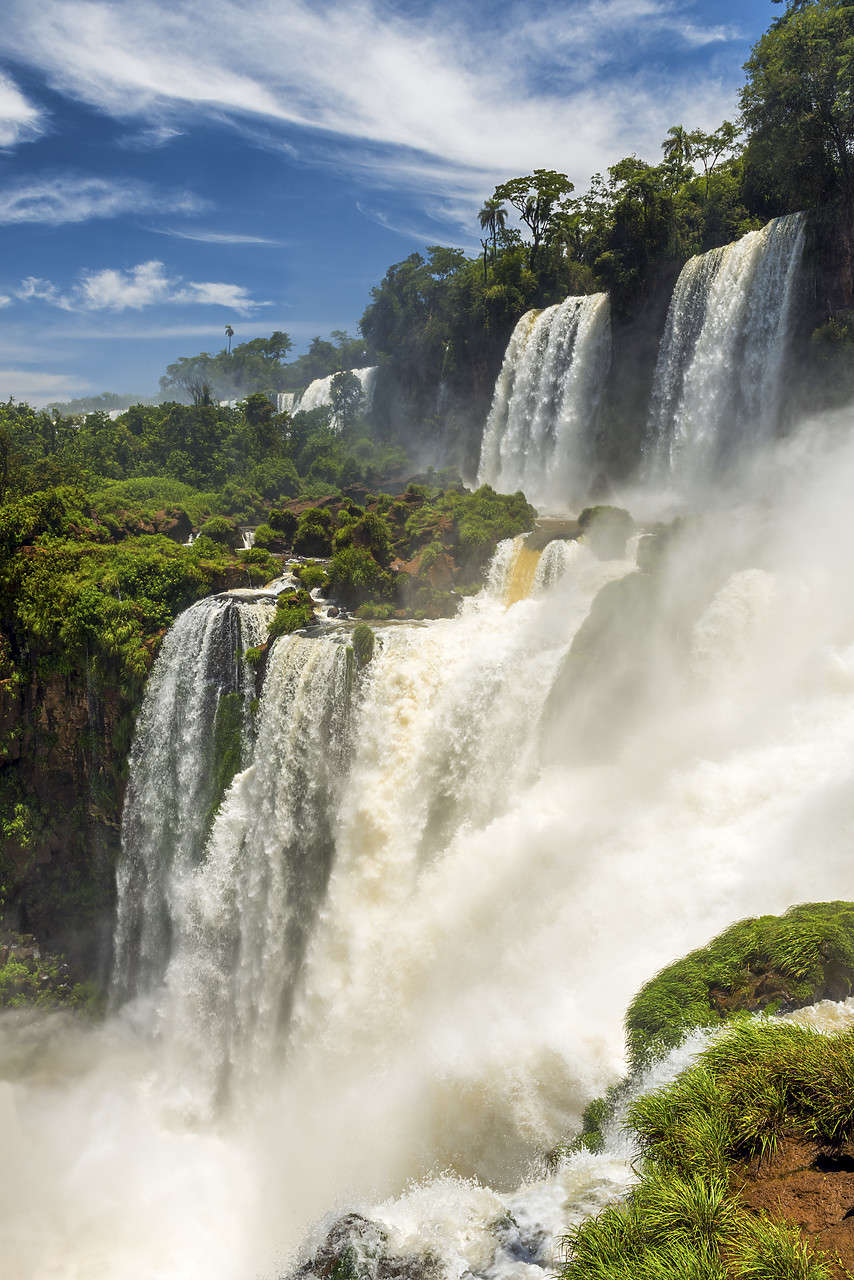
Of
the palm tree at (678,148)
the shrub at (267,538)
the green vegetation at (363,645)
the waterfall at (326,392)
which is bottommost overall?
the green vegetation at (363,645)

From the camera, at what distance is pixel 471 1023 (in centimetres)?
1077

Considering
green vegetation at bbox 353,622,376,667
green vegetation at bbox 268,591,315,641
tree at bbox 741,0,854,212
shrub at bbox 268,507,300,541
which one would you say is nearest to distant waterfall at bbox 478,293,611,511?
tree at bbox 741,0,854,212

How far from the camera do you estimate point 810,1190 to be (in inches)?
188

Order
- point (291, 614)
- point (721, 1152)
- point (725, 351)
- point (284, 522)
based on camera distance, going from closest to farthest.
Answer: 1. point (721, 1152)
2. point (291, 614)
3. point (725, 351)
4. point (284, 522)

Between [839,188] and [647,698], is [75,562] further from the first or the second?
[839,188]

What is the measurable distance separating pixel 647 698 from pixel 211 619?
1138 centimetres

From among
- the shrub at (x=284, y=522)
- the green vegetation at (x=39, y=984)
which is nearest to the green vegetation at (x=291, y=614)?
the shrub at (x=284, y=522)

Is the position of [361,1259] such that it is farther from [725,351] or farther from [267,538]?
[267,538]

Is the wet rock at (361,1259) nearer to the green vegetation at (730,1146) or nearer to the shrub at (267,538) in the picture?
the green vegetation at (730,1146)

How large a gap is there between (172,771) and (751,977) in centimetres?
1501

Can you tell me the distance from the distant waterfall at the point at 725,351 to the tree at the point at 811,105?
5.50ft

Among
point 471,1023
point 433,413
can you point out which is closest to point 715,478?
point 471,1023

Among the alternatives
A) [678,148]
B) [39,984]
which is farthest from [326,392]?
[39,984]

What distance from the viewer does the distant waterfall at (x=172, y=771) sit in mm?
17750
